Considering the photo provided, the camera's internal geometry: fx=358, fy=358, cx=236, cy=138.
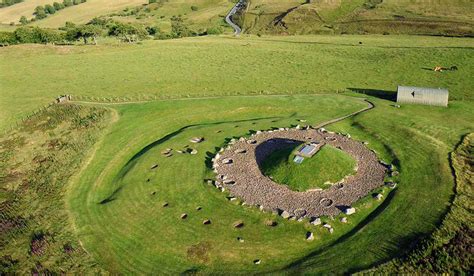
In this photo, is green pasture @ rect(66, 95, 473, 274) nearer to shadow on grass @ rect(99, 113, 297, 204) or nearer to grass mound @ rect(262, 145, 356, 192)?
shadow on grass @ rect(99, 113, 297, 204)

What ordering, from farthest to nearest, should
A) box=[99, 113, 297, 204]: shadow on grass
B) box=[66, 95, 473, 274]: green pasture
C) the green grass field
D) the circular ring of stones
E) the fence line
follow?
the fence line
box=[99, 113, 297, 204]: shadow on grass
the circular ring of stones
the green grass field
box=[66, 95, 473, 274]: green pasture

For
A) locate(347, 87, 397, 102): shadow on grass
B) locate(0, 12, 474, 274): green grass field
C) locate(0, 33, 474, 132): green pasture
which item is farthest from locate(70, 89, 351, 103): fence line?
locate(347, 87, 397, 102): shadow on grass

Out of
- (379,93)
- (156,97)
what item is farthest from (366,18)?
(156,97)

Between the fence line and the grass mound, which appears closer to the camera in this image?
the grass mound

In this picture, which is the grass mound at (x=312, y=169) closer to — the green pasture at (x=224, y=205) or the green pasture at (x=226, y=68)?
the green pasture at (x=224, y=205)

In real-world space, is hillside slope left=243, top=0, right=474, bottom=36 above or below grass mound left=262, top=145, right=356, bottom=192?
below

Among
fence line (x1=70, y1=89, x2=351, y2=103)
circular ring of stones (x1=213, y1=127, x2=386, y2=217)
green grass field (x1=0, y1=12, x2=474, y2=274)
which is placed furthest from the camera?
fence line (x1=70, y1=89, x2=351, y2=103)
